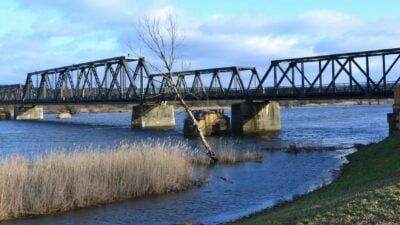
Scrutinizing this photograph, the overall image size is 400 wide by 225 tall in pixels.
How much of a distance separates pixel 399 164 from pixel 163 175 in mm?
9807

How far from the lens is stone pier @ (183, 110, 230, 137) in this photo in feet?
220

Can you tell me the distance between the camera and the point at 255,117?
79.5m

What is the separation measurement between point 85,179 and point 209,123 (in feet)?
163

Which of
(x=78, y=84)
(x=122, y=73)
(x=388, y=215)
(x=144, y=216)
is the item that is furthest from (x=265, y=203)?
(x=78, y=84)

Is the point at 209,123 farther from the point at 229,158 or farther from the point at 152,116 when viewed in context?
the point at 229,158

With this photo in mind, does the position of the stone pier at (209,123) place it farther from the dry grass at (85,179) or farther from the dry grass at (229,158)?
the dry grass at (85,179)

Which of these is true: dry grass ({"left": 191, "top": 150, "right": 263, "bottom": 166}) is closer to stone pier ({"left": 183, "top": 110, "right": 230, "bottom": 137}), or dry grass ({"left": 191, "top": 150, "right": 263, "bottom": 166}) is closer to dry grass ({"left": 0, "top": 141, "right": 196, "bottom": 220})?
dry grass ({"left": 0, "top": 141, "right": 196, "bottom": 220})

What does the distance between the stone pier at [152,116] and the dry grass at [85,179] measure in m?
71.7

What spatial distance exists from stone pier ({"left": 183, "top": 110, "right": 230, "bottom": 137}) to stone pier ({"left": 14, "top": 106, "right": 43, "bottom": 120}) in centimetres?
10680

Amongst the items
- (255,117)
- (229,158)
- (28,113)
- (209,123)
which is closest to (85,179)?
(229,158)

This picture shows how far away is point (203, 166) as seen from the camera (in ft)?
107

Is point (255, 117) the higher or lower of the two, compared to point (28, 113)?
lower

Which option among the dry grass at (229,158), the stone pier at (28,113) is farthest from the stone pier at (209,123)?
the stone pier at (28,113)

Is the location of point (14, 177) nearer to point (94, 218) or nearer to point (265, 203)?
point (94, 218)
